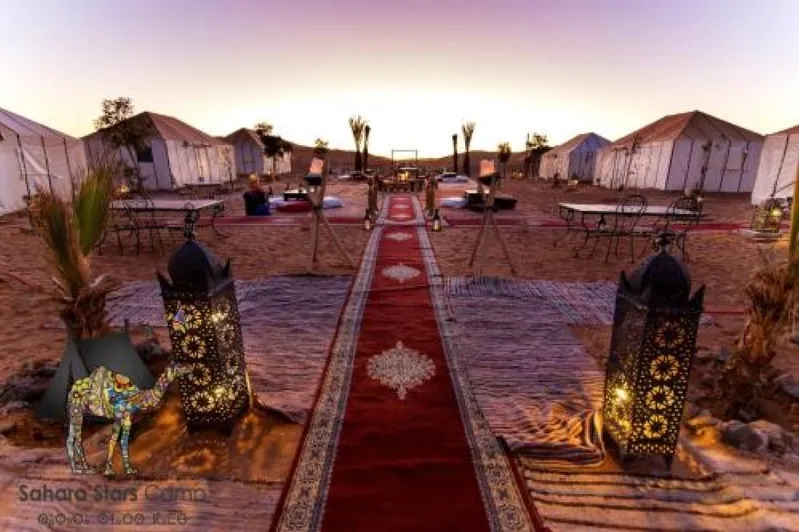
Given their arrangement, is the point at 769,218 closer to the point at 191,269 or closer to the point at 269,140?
the point at 191,269

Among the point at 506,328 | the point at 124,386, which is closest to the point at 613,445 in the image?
the point at 506,328

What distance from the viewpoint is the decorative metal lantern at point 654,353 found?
2.26m

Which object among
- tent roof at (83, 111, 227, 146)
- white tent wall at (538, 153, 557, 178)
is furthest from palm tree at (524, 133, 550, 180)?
tent roof at (83, 111, 227, 146)

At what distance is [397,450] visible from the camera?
2.63m

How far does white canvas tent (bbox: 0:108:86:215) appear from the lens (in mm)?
13953

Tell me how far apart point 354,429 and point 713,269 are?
24.0ft

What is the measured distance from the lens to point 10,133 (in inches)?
543

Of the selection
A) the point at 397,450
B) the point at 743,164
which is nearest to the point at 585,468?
the point at 397,450

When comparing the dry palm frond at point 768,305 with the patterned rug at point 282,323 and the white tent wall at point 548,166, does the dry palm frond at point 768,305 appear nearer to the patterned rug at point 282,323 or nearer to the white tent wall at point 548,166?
the patterned rug at point 282,323

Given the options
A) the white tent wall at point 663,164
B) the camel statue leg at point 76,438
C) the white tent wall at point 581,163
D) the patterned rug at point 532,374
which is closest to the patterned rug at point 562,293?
the patterned rug at point 532,374

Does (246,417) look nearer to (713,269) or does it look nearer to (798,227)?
(798,227)

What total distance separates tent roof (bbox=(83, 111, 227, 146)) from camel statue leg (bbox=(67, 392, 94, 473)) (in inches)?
956

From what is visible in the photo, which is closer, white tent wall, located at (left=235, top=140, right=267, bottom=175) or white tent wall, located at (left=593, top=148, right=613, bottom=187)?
white tent wall, located at (left=593, top=148, right=613, bottom=187)

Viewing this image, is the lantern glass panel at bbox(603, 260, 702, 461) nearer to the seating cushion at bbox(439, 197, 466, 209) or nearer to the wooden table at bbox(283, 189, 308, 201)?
the seating cushion at bbox(439, 197, 466, 209)
